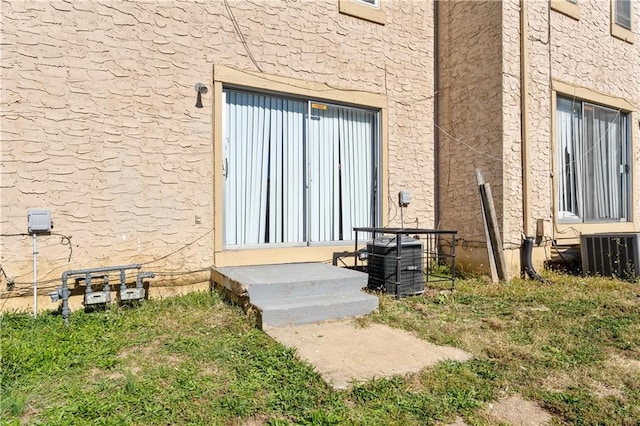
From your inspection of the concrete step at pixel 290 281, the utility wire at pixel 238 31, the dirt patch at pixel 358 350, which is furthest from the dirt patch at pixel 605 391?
the utility wire at pixel 238 31

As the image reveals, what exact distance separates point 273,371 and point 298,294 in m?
1.50

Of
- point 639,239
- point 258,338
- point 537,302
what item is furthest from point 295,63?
point 639,239

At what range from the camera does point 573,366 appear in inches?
125

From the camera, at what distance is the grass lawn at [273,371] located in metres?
2.47

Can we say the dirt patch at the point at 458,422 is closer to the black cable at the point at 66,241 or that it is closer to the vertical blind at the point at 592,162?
the black cable at the point at 66,241

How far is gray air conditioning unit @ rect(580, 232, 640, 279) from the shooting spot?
255 inches

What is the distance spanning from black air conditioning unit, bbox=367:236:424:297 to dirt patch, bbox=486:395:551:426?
104 inches

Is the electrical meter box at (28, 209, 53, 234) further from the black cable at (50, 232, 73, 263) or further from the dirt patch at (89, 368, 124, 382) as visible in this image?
the dirt patch at (89, 368, 124, 382)

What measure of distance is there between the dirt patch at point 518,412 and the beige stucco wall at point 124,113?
3.64 metres

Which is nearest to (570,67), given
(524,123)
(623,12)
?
(524,123)

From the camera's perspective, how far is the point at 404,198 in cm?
687

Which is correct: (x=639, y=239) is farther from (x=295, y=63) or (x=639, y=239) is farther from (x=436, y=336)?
(x=295, y=63)

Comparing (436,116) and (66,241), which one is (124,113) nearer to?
(66,241)

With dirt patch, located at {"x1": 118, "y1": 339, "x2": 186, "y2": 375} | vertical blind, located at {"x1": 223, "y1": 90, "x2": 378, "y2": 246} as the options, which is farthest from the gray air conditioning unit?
dirt patch, located at {"x1": 118, "y1": 339, "x2": 186, "y2": 375}
